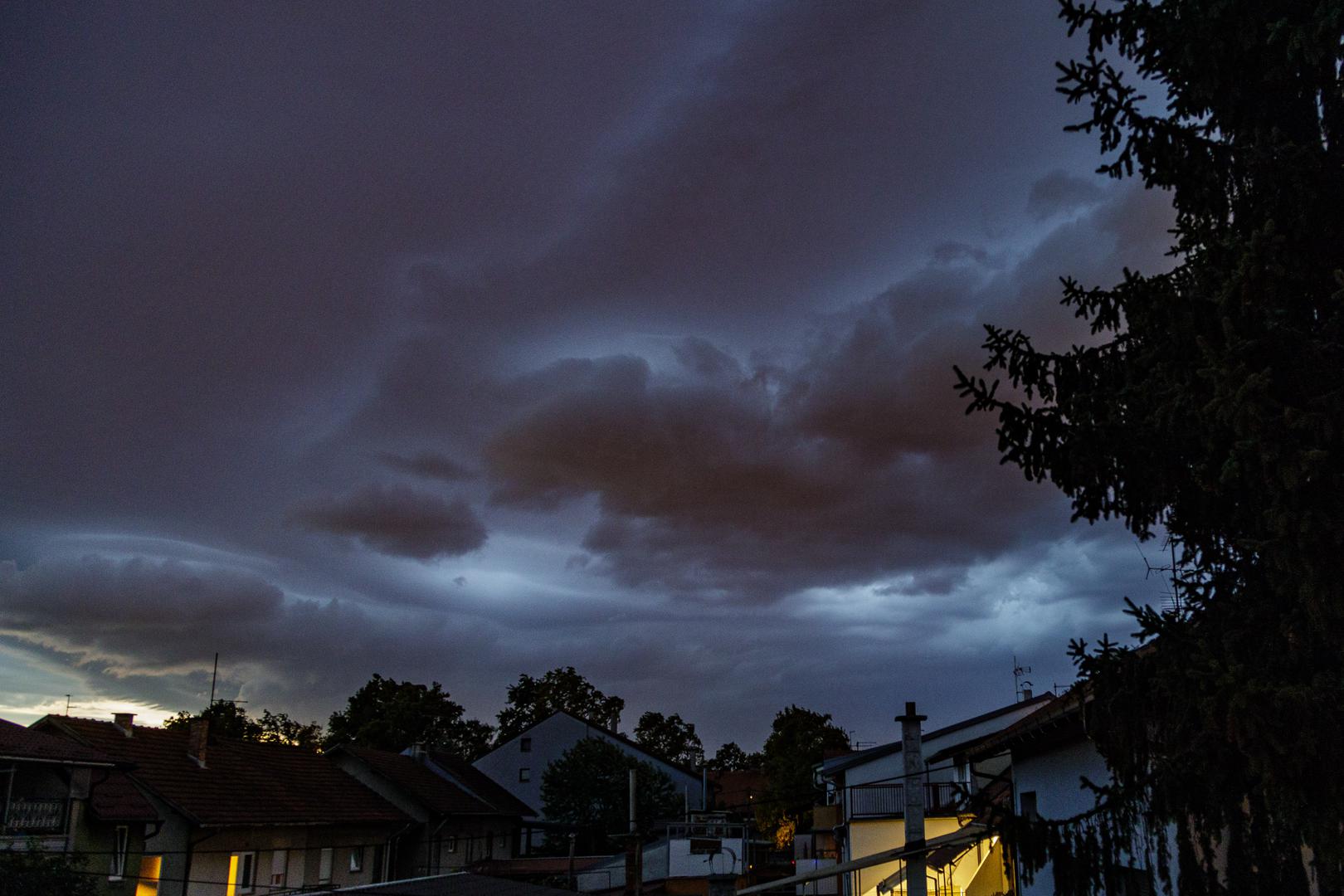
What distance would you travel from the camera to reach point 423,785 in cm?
4425

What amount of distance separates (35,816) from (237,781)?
985 centimetres

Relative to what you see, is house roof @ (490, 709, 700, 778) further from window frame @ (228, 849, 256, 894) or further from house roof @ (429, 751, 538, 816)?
window frame @ (228, 849, 256, 894)

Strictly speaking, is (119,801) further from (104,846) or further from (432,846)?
(432,846)

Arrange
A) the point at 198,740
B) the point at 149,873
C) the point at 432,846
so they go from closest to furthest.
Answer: the point at 149,873
the point at 198,740
the point at 432,846

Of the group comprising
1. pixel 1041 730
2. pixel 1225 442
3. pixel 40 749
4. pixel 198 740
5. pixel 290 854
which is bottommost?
pixel 290 854

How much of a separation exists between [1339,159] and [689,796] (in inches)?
2622

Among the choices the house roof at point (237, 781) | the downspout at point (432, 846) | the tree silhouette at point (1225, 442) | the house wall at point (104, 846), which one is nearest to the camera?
the tree silhouette at point (1225, 442)

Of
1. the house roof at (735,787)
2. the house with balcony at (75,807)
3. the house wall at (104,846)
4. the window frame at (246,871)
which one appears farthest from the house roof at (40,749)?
the house roof at (735,787)

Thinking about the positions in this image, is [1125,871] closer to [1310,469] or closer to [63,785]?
[1310,469]

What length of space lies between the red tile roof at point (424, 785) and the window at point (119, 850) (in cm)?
1576

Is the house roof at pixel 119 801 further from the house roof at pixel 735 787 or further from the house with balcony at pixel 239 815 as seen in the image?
the house roof at pixel 735 787

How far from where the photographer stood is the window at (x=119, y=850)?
25.8 m

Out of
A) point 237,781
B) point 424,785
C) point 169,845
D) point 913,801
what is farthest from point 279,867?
point 913,801

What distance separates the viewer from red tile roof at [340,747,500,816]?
41.9 metres
